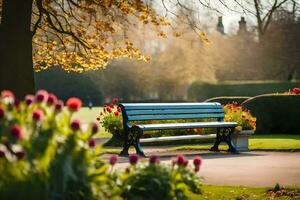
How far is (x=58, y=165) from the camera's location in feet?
12.4

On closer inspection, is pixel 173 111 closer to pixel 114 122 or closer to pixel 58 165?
pixel 114 122

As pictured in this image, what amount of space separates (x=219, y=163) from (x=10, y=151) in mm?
6787

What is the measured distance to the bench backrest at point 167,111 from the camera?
12047mm

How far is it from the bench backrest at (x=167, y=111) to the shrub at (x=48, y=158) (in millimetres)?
7822

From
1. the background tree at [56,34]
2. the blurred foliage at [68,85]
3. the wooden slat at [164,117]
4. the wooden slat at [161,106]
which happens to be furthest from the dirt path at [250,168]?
the blurred foliage at [68,85]

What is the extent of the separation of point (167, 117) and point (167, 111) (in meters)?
0.17

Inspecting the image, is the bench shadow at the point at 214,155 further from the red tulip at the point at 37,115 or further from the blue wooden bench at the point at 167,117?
the red tulip at the point at 37,115

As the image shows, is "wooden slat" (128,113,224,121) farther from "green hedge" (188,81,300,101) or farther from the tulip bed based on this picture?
"green hedge" (188,81,300,101)

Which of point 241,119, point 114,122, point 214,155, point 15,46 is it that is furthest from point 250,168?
point 114,122

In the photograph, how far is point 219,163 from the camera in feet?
35.4

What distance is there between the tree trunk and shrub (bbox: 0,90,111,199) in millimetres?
5587

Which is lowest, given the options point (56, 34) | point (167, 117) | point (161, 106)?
point (167, 117)

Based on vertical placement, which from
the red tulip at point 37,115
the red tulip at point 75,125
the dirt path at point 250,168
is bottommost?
the dirt path at point 250,168

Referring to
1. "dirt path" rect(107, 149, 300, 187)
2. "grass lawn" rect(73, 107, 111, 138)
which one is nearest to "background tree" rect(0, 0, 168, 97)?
"dirt path" rect(107, 149, 300, 187)
